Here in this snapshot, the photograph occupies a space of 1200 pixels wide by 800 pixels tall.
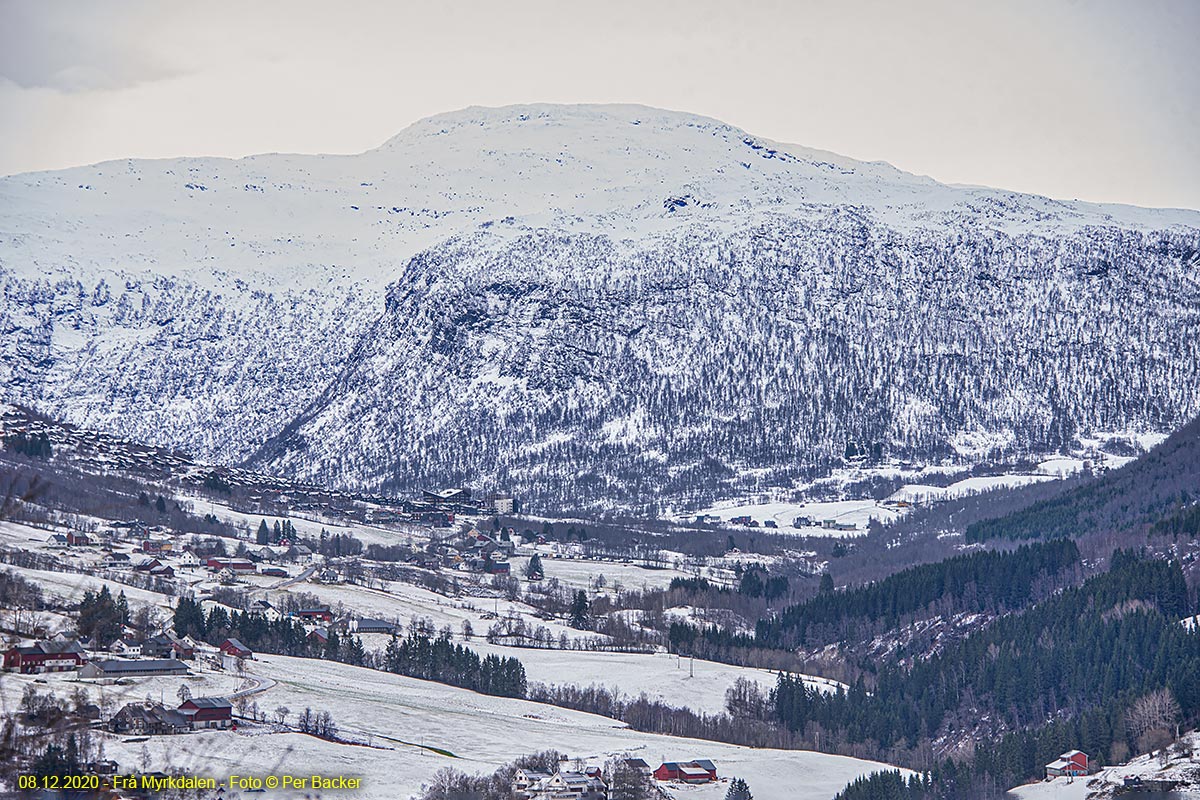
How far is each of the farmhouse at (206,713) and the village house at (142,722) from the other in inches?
102

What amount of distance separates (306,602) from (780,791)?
74271mm

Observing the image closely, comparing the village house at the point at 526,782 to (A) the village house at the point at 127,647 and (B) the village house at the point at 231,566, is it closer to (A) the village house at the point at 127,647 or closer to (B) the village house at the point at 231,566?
(A) the village house at the point at 127,647

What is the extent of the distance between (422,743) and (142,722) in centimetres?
1972

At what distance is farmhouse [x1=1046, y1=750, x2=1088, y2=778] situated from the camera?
383ft

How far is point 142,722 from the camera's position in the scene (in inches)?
3974

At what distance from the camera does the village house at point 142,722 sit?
330 ft

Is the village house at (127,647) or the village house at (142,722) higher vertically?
the village house at (142,722)

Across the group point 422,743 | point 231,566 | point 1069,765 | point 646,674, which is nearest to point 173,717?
point 422,743

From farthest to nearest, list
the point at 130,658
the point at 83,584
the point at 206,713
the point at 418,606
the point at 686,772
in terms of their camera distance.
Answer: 1. the point at 418,606
2. the point at 83,584
3. the point at 130,658
4. the point at 686,772
5. the point at 206,713

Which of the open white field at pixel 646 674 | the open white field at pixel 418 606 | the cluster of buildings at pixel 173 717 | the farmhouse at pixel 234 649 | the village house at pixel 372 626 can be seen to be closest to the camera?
the cluster of buildings at pixel 173 717

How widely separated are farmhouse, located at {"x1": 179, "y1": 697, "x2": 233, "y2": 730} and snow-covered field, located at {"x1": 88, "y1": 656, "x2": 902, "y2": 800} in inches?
72.9

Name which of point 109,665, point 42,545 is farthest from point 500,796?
point 42,545

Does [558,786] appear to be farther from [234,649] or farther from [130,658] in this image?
[234,649]

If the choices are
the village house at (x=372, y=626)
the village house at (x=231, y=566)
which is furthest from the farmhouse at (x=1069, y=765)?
the village house at (x=231, y=566)
